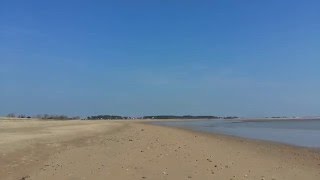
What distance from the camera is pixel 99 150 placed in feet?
59.6

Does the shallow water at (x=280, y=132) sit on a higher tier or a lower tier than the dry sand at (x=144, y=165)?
higher

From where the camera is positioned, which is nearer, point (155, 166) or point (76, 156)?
point (155, 166)

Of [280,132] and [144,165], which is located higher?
[280,132]

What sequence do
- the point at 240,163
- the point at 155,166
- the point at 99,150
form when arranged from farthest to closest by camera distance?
the point at 99,150, the point at 240,163, the point at 155,166

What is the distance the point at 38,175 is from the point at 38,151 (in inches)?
205

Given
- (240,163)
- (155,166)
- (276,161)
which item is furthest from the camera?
(276,161)

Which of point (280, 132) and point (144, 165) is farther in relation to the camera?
point (280, 132)

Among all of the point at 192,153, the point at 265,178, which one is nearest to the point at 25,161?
the point at 192,153

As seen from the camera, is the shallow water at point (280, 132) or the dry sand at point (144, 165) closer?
the dry sand at point (144, 165)

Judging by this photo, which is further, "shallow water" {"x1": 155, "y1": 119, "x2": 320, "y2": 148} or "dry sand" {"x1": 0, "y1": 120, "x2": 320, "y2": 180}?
"shallow water" {"x1": 155, "y1": 119, "x2": 320, "y2": 148}

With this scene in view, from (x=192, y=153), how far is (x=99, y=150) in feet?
12.4

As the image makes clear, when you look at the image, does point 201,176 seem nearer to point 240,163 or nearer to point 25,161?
point 240,163

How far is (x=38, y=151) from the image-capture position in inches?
679

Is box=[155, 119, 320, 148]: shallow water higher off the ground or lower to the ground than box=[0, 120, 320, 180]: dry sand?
higher
